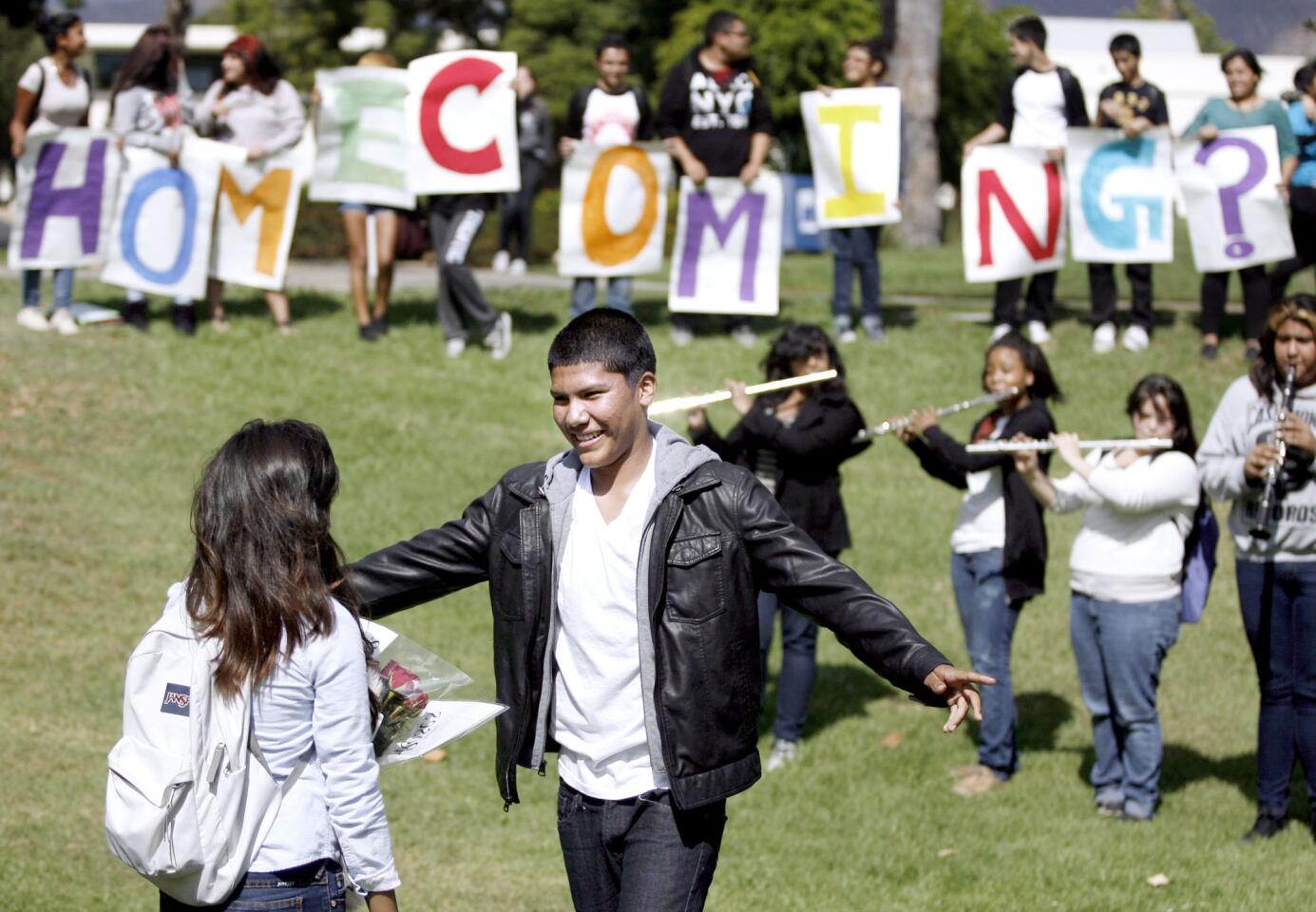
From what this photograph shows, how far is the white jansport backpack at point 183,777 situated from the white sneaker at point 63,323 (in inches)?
389

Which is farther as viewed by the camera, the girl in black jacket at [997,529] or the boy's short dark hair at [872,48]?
the boy's short dark hair at [872,48]

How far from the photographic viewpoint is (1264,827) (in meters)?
6.78

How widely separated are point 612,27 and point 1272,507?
36633 millimetres

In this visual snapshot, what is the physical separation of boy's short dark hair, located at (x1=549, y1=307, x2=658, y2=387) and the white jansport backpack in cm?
108

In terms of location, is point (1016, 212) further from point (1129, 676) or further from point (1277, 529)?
point (1277, 529)

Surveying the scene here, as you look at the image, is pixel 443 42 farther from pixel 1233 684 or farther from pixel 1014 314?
pixel 1233 684

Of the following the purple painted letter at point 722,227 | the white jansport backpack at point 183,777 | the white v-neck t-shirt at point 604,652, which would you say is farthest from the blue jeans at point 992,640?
the purple painted letter at point 722,227

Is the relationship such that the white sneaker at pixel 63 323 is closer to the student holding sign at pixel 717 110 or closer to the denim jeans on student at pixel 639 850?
the student holding sign at pixel 717 110

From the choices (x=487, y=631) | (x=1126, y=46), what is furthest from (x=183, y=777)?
(x=1126, y=46)

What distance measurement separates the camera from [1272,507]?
254 inches

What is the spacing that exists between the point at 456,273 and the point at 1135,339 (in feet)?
17.8

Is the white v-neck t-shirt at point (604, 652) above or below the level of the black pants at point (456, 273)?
below

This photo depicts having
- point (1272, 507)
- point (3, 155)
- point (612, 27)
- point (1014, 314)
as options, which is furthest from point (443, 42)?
point (1272, 507)

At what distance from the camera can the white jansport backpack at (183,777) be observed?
3.35 meters
